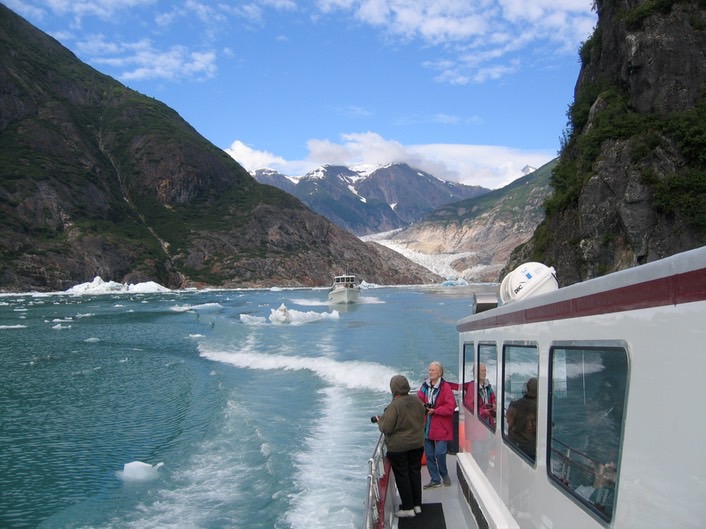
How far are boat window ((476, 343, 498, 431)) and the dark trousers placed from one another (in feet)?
3.04

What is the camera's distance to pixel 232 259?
427 feet

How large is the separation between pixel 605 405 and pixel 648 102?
152 feet

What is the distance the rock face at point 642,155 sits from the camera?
3788cm

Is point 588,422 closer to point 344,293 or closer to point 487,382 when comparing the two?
point 487,382

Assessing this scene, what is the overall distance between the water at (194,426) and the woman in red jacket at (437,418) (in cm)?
279

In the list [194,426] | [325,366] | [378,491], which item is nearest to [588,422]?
[378,491]

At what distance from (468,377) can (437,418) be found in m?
0.70

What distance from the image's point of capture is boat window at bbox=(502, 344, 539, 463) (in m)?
4.64

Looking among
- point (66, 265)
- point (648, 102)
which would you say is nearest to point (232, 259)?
point (66, 265)

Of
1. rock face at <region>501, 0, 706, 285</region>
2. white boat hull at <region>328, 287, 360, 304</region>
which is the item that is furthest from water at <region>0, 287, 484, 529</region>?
white boat hull at <region>328, 287, 360, 304</region>

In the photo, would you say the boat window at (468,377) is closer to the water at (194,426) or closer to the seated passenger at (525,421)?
the seated passenger at (525,421)

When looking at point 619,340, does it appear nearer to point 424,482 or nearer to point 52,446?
point 424,482

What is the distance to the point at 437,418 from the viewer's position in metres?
7.67

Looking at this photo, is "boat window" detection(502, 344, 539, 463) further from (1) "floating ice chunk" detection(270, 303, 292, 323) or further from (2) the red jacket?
A: (1) "floating ice chunk" detection(270, 303, 292, 323)
